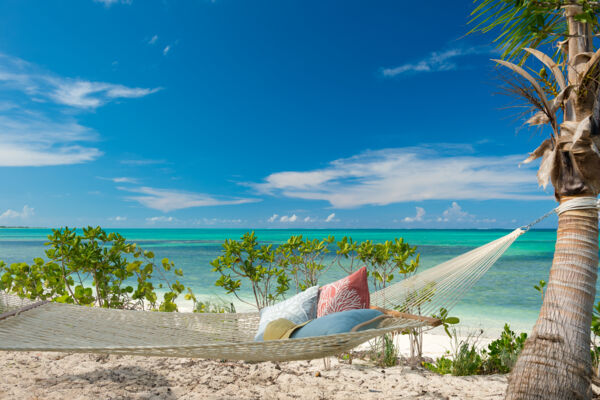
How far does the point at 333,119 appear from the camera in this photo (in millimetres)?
13359

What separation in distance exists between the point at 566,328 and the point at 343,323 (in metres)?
0.87

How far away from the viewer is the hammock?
1.38 metres

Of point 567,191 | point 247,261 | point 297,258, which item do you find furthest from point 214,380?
point 567,191

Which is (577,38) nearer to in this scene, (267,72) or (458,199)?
(267,72)

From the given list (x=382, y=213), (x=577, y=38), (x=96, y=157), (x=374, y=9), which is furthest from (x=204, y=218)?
(x=577, y=38)

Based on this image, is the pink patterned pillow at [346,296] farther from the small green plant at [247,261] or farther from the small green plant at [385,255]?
the small green plant at [247,261]

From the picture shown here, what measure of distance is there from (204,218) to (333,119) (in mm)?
16136

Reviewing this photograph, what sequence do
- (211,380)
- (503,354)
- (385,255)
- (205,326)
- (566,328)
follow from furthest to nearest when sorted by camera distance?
1. (385,255)
2. (503,354)
3. (211,380)
4. (205,326)
5. (566,328)

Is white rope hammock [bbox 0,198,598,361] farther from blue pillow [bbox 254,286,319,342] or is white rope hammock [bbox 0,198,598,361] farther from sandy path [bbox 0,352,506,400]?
sandy path [bbox 0,352,506,400]

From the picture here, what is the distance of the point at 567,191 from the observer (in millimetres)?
1613

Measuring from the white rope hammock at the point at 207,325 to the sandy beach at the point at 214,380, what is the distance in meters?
0.30

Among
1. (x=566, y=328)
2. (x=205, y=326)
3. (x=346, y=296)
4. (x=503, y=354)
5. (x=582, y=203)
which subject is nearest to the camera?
(x=566, y=328)

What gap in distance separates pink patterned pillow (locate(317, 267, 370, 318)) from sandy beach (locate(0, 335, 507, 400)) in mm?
472

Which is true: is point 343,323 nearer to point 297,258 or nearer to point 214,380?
point 214,380
